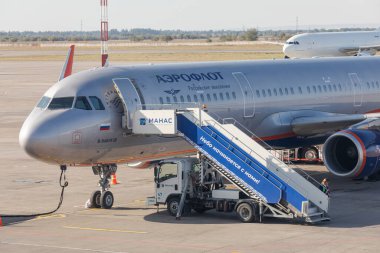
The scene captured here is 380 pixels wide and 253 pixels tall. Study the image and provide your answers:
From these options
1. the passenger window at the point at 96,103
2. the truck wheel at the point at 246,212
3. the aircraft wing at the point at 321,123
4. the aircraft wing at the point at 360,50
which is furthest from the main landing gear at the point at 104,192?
the aircraft wing at the point at 360,50

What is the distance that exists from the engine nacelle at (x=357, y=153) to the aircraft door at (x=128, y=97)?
26.4 ft

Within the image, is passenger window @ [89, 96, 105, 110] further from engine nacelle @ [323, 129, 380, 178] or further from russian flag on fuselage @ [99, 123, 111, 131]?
engine nacelle @ [323, 129, 380, 178]

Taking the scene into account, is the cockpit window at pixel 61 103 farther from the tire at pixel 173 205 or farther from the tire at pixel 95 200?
the tire at pixel 173 205

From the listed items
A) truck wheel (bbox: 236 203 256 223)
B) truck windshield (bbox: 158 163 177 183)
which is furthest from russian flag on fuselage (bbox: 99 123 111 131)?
truck wheel (bbox: 236 203 256 223)

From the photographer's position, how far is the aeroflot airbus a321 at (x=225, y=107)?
2919 centimetres

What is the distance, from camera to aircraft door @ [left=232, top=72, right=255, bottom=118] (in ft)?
116

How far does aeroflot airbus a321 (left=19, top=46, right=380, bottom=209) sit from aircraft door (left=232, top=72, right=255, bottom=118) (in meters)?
0.05

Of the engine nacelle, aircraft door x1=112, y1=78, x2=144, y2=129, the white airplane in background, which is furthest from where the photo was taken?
the white airplane in background

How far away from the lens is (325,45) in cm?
10819

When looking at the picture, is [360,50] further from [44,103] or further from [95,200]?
[44,103]

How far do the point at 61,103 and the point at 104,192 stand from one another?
10.7ft

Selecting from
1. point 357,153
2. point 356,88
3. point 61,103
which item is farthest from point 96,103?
point 356,88

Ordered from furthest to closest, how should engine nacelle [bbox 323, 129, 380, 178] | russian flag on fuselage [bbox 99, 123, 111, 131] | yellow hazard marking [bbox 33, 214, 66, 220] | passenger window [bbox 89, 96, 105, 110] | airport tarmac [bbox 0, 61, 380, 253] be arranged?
engine nacelle [bbox 323, 129, 380, 178] → passenger window [bbox 89, 96, 105, 110] → russian flag on fuselage [bbox 99, 123, 111, 131] → yellow hazard marking [bbox 33, 214, 66, 220] → airport tarmac [bbox 0, 61, 380, 253]

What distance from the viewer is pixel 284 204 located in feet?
90.4
